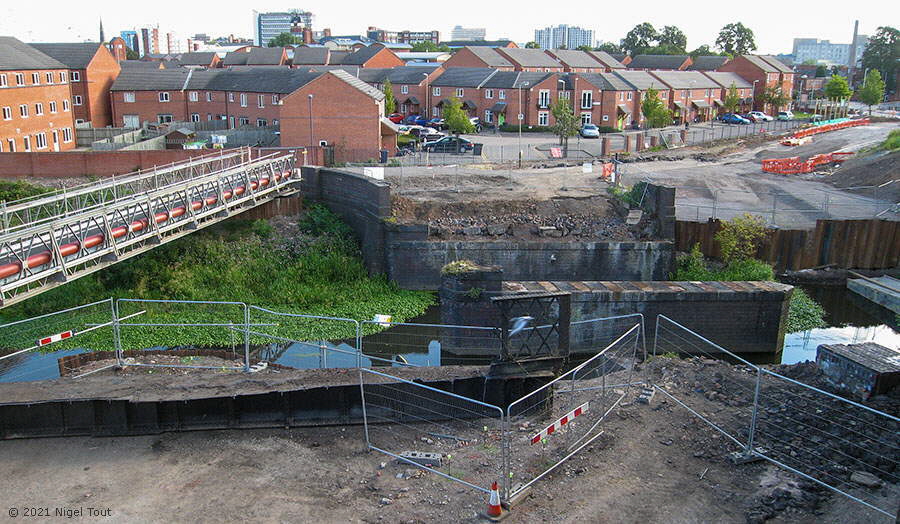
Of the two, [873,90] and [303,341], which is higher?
[873,90]

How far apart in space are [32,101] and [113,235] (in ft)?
115

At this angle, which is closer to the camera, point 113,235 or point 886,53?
point 113,235

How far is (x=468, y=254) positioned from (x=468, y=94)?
143ft

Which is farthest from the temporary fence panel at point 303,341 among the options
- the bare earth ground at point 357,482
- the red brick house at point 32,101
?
the red brick house at point 32,101

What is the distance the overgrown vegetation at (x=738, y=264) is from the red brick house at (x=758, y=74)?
59.6 metres

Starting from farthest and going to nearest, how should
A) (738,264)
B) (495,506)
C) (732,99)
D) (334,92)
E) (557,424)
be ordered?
(732,99), (334,92), (738,264), (557,424), (495,506)

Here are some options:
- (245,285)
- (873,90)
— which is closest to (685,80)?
(873,90)

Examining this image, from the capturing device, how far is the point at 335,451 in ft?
35.9

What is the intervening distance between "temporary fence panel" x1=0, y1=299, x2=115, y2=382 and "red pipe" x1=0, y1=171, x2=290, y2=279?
1.57 m

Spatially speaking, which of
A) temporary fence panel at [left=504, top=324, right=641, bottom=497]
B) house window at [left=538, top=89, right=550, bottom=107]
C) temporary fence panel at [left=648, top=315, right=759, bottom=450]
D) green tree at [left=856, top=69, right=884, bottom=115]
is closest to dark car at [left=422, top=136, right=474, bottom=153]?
house window at [left=538, top=89, right=550, bottom=107]

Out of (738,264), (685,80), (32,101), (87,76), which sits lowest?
(738,264)

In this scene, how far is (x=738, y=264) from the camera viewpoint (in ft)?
86.2

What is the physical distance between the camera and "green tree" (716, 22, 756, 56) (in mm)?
119562

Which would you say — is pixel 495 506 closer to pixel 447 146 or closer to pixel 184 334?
pixel 184 334
